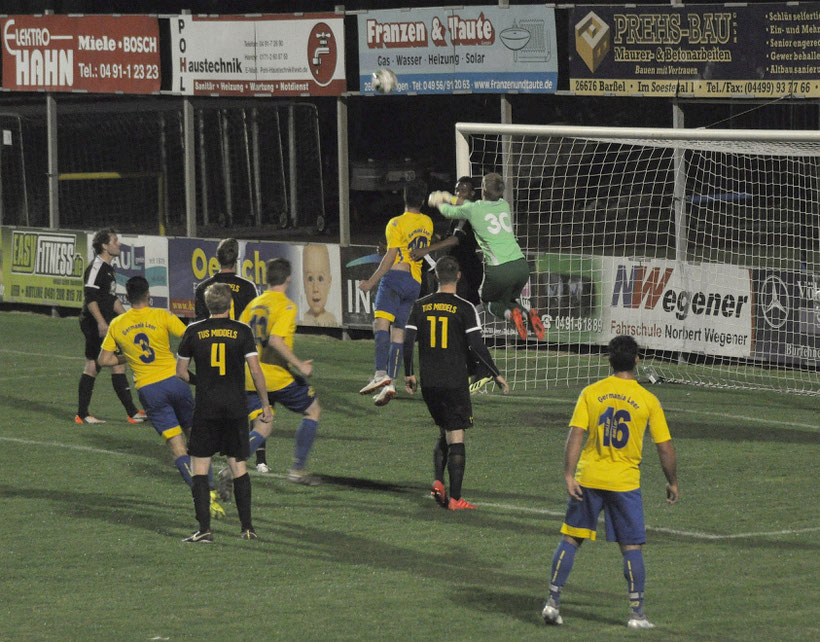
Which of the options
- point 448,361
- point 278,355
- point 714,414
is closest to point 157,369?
point 278,355

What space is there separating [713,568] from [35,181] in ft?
85.1

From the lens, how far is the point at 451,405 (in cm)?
1097

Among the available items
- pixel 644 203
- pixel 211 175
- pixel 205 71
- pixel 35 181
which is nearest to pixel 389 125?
pixel 211 175

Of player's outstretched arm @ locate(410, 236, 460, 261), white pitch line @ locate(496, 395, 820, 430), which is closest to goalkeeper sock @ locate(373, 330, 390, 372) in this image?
player's outstretched arm @ locate(410, 236, 460, 261)

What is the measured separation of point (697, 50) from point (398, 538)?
9.43 metres

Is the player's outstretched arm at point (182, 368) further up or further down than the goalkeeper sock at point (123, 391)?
further up

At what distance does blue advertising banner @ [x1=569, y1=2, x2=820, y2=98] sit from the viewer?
16859 mm

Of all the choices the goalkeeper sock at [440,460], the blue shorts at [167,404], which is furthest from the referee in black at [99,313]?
the goalkeeper sock at [440,460]

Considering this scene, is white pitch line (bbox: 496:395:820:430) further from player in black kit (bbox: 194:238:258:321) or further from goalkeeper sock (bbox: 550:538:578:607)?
goalkeeper sock (bbox: 550:538:578:607)

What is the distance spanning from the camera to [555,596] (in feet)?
26.8

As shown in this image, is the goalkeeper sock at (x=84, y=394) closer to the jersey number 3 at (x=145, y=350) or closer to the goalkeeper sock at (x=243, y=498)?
the jersey number 3 at (x=145, y=350)

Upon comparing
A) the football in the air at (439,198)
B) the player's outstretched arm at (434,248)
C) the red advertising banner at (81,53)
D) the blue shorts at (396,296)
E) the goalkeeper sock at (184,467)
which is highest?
the red advertising banner at (81,53)

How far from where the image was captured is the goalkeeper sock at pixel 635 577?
7.97 m

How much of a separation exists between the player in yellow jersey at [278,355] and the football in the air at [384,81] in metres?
8.73
